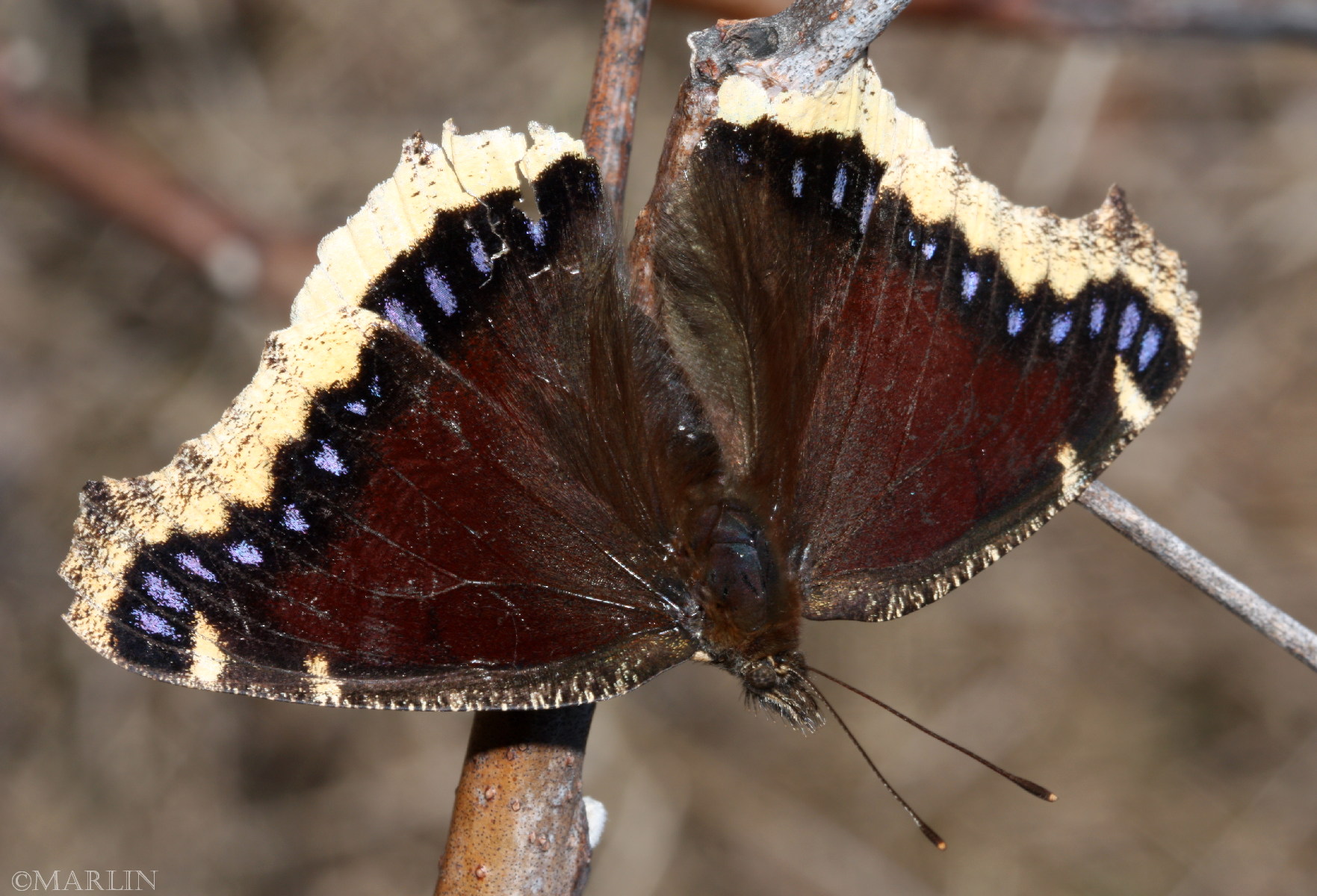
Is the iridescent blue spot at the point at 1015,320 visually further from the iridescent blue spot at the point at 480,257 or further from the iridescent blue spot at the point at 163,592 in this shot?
the iridescent blue spot at the point at 163,592

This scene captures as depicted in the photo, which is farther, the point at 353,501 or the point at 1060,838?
the point at 1060,838

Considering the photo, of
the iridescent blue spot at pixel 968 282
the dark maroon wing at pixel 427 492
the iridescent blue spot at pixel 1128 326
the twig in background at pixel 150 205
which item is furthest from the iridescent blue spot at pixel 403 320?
the twig in background at pixel 150 205

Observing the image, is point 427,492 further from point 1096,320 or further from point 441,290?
point 1096,320

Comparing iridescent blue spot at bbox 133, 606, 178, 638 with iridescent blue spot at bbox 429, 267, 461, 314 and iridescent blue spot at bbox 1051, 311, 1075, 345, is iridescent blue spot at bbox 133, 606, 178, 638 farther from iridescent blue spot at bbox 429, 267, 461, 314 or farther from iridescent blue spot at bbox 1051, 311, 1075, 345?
iridescent blue spot at bbox 1051, 311, 1075, 345

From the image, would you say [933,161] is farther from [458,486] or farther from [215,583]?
[215,583]

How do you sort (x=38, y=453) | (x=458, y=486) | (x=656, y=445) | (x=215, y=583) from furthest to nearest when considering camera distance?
1. (x=38, y=453)
2. (x=656, y=445)
3. (x=458, y=486)
4. (x=215, y=583)

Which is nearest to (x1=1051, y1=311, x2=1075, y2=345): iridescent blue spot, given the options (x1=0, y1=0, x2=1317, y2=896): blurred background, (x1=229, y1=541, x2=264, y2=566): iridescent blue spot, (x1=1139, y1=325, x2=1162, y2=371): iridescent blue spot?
(x1=1139, y1=325, x2=1162, y2=371): iridescent blue spot

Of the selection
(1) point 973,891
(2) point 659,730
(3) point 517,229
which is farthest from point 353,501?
(1) point 973,891
